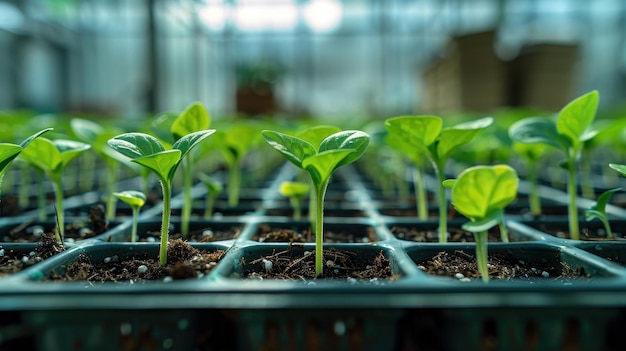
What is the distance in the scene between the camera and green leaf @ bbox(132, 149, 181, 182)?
494 millimetres

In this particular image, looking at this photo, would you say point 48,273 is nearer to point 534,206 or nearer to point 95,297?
point 95,297

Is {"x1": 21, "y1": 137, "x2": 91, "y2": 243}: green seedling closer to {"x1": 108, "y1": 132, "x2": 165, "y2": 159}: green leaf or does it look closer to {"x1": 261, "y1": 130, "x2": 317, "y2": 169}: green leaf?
{"x1": 108, "y1": 132, "x2": 165, "y2": 159}: green leaf

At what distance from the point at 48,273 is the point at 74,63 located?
23.5 ft

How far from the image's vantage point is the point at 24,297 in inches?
15.3

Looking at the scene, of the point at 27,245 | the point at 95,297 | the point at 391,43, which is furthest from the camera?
the point at 391,43

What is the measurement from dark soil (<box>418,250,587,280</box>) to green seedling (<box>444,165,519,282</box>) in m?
0.11

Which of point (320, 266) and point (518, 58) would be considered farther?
point (518, 58)

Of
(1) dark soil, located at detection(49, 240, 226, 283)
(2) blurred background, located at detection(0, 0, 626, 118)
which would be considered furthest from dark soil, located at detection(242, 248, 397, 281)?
(2) blurred background, located at detection(0, 0, 626, 118)

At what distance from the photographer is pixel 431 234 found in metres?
0.84

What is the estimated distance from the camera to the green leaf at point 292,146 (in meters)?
0.50

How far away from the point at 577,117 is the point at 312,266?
43 cm

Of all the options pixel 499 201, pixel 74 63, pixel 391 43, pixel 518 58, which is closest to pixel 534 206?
pixel 499 201

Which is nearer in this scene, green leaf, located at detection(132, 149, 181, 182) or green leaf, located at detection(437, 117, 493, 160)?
green leaf, located at detection(132, 149, 181, 182)

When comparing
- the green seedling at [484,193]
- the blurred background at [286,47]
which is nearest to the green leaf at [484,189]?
the green seedling at [484,193]
